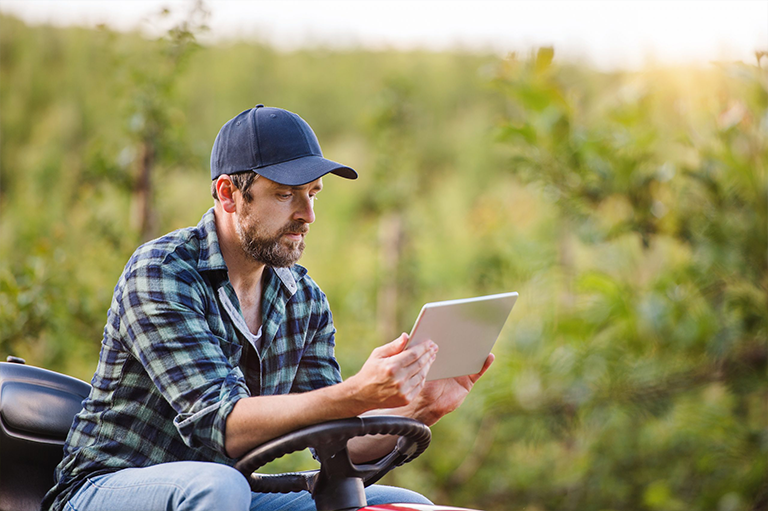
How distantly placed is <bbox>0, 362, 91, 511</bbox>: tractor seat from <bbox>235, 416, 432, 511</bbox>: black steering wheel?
403 millimetres

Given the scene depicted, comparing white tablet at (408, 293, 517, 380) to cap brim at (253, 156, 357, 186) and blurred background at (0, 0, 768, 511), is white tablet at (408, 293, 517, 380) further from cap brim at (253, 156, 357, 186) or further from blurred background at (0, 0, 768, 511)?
blurred background at (0, 0, 768, 511)

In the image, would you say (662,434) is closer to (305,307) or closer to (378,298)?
(378,298)

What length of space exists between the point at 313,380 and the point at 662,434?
146 inches

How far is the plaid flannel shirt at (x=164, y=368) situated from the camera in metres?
1.23

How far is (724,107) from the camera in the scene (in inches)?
119

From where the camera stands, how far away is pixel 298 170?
139 cm

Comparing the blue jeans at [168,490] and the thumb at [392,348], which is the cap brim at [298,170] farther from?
the blue jeans at [168,490]

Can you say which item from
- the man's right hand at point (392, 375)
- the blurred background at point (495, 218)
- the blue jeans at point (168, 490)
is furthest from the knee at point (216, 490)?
the blurred background at point (495, 218)

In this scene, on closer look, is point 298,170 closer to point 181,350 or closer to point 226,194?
point 226,194

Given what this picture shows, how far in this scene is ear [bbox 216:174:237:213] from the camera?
4.77 feet

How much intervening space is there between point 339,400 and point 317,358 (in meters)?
0.50

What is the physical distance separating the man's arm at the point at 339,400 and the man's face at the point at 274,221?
341 mm

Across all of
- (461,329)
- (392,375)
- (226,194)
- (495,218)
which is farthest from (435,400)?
(495,218)

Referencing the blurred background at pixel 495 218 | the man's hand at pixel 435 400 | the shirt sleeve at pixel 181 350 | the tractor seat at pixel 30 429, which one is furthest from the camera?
the blurred background at pixel 495 218
